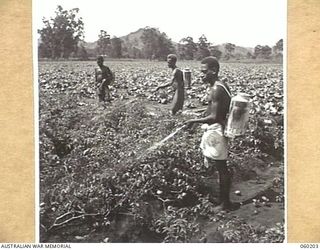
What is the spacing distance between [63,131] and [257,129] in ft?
4.19

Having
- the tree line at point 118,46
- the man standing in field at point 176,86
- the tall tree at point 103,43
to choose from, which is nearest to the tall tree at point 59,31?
the tree line at point 118,46

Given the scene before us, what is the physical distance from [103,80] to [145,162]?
2.00 feet

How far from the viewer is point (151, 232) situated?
3.12 meters

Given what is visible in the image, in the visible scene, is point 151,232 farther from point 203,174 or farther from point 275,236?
point 275,236

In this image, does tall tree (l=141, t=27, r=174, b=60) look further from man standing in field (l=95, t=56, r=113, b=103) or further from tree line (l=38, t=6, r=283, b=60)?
man standing in field (l=95, t=56, r=113, b=103)

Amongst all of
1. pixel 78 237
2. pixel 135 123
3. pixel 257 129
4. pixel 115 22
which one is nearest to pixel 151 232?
pixel 78 237

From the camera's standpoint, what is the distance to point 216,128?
315cm

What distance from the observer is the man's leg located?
312 centimetres

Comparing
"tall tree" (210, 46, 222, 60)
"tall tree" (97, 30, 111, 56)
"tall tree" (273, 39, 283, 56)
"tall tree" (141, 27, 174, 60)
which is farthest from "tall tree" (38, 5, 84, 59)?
"tall tree" (273, 39, 283, 56)

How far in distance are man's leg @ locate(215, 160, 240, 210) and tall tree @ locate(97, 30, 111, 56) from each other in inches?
40.7

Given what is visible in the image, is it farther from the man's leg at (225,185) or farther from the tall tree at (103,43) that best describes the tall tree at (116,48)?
the man's leg at (225,185)

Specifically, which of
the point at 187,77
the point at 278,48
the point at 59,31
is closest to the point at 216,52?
the point at 187,77

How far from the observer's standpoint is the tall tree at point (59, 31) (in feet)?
10.2

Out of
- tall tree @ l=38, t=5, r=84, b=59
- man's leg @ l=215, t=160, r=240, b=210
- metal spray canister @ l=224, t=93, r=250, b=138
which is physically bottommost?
man's leg @ l=215, t=160, r=240, b=210
